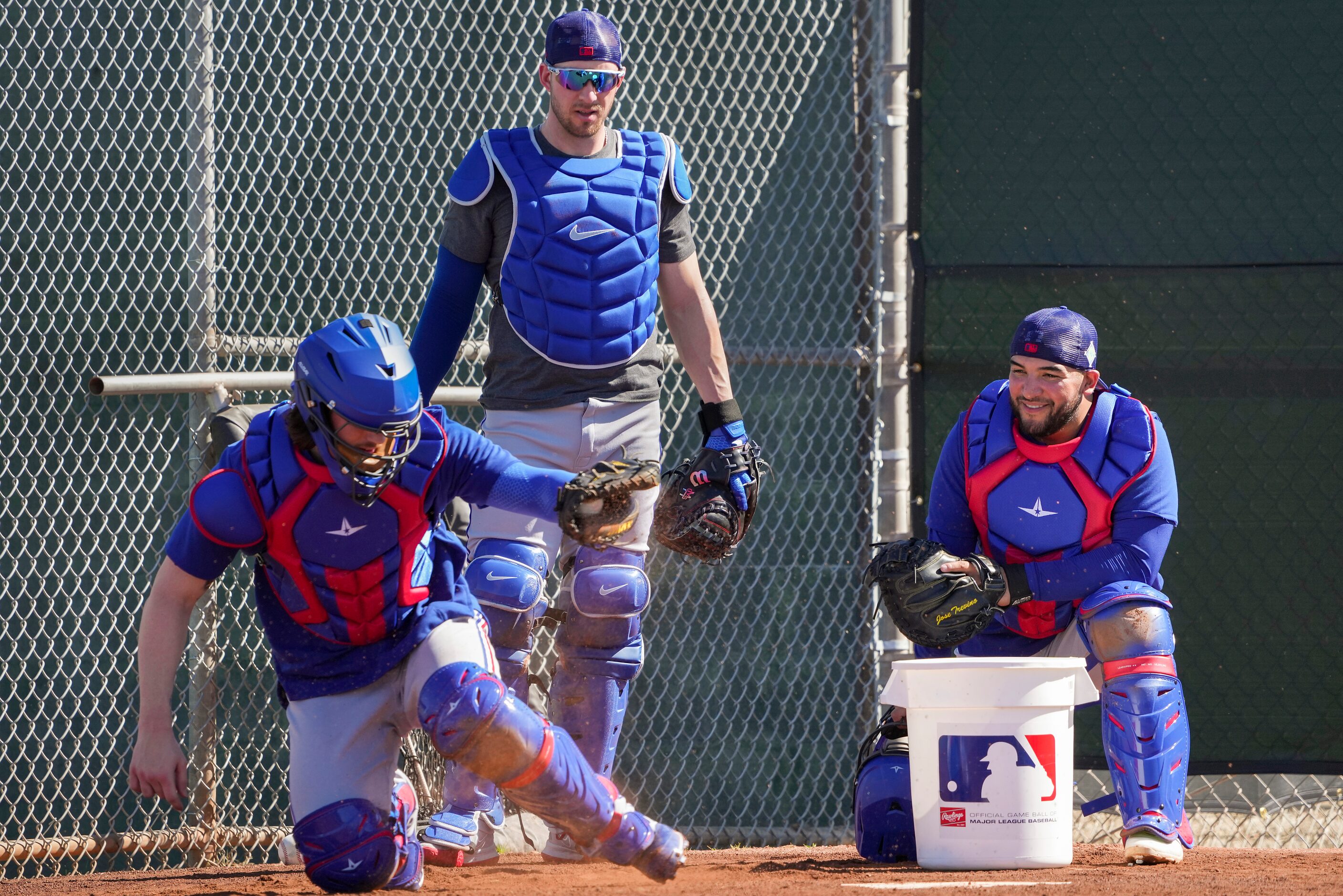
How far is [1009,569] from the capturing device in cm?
401

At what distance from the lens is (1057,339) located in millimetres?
3959

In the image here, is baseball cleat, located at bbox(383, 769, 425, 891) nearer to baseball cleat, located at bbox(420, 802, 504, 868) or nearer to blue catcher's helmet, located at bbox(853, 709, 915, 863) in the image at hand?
baseball cleat, located at bbox(420, 802, 504, 868)

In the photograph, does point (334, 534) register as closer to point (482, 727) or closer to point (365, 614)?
point (365, 614)

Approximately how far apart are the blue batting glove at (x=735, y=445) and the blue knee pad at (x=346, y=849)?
1424mm

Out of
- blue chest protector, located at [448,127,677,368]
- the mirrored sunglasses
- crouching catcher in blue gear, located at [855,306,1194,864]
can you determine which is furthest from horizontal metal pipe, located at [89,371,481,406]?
crouching catcher in blue gear, located at [855,306,1194,864]

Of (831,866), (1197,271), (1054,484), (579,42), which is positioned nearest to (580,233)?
(579,42)

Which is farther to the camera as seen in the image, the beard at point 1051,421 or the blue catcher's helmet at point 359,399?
the beard at point 1051,421

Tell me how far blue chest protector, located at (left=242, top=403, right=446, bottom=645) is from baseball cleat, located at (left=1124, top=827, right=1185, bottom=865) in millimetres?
1928

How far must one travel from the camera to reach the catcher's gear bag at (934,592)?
3900mm

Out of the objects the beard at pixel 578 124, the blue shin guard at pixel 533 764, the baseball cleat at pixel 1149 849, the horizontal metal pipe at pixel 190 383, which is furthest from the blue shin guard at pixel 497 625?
the baseball cleat at pixel 1149 849

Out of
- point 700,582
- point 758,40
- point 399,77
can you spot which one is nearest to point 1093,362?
point 700,582

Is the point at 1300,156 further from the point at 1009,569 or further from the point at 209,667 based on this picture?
the point at 209,667

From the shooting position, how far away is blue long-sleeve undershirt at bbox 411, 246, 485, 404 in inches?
157

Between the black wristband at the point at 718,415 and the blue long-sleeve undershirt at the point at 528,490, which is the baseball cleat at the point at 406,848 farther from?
the black wristband at the point at 718,415
